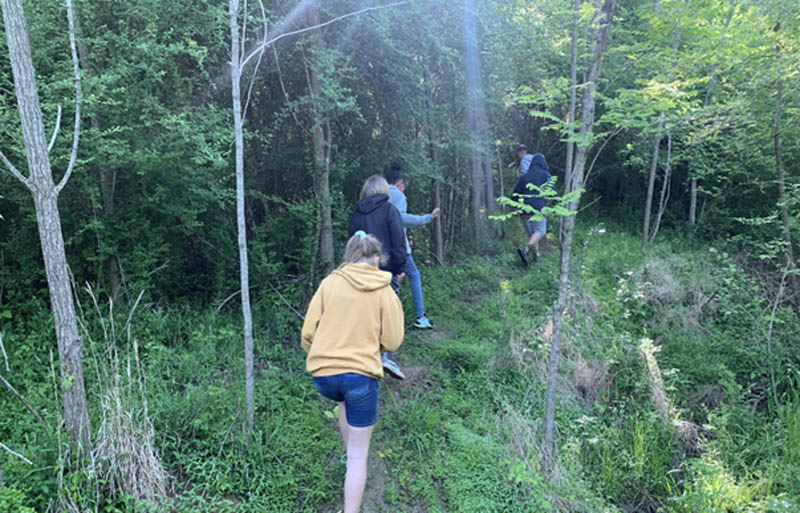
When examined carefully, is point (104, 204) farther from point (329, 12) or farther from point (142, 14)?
point (329, 12)

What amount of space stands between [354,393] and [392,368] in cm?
151

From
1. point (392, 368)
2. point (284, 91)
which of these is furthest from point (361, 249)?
point (284, 91)

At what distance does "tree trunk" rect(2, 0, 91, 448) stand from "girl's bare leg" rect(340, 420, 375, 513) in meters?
1.50

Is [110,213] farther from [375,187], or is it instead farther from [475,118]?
[475,118]

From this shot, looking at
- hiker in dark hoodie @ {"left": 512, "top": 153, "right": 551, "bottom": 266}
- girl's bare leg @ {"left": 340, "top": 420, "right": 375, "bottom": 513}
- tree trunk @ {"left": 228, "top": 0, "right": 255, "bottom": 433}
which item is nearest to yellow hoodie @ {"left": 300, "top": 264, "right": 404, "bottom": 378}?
girl's bare leg @ {"left": 340, "top": 420, "right": 375, "bottom": 513}

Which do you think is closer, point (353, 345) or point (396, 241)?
point (353, 345)

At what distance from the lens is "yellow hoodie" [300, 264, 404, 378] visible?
262 centimetres

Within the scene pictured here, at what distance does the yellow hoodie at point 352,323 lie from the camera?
262 centimetres

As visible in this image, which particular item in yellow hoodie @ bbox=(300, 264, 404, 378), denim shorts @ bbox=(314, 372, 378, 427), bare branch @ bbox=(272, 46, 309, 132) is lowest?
denim shorts @ bbox=(314, 372, 378, 427)

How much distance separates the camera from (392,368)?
4094 mm

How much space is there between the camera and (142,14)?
3.91 m

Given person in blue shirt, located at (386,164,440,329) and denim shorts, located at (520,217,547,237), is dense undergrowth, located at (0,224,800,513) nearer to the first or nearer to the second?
person in blue shirt, located at (386,164,440,329)

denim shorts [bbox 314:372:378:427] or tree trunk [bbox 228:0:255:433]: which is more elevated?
tree trunk [bbox 228:0:255:433]

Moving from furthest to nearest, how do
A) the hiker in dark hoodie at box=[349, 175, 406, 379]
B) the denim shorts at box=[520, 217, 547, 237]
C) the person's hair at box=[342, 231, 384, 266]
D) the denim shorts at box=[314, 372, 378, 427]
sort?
the denim shorts at box=[520, 217, 547, 237] < the hiker in dark hoodie at box=[349, 175, 406, 379] < the person's hair at box=[342, 231, 384, 266] < the denim shorts at box=[314, 372, 378, 427]
